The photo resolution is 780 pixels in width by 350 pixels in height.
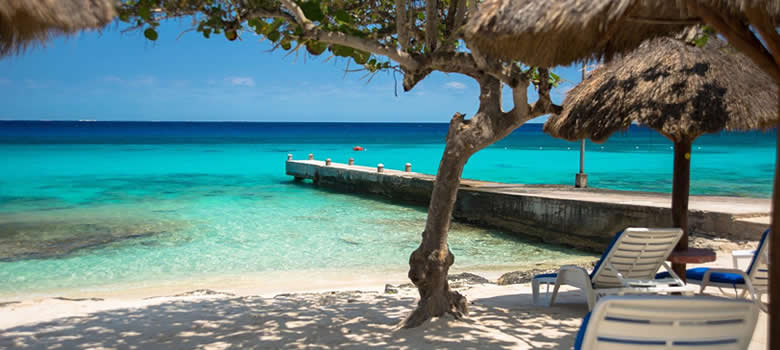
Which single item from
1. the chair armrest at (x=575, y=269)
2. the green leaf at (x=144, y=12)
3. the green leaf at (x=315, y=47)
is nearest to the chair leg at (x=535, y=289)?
the chair armrest at (x=575, y=269)

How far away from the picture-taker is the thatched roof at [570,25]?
2379 millimetres

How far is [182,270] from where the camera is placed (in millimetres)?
9422

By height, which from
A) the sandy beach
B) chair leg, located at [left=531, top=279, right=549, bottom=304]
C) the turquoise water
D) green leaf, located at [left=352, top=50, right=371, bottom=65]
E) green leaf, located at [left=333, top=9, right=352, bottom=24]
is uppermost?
green leaf, located at [left=333, top=9, right=352, bottom=24]

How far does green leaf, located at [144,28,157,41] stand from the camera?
4.50 meters

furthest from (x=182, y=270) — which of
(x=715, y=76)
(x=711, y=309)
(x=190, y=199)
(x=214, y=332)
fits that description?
(x=190, y=199)

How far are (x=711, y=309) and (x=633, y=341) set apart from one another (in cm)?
34

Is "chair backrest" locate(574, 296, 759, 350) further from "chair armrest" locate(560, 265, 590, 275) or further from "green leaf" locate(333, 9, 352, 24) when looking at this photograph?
"green leaf" locate(333, 9, 352, 24)

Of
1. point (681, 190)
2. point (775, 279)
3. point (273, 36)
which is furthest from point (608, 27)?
point (681, 190)

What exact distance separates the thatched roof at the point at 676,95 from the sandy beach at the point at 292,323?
1.67 m

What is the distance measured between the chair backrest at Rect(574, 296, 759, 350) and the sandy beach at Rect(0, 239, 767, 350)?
160cm

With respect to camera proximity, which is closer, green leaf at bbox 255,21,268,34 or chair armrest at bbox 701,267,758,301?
chair armrest at bbox 701,267,758,301

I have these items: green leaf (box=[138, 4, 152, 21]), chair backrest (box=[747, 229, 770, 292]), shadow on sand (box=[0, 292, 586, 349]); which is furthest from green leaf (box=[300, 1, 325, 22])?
chair backrest (box=[747, 229, 770, 292])

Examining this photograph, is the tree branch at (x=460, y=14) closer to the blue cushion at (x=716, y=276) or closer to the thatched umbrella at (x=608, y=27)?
the thatched umbrella at (x=608, y=27)

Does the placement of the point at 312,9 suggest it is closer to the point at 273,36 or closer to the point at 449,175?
the point at 273,36
